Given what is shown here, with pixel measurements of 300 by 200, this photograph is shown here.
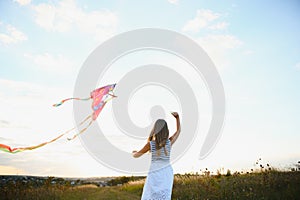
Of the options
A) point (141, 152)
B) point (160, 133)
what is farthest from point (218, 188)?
point (160, 133)

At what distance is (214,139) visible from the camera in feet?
29.2

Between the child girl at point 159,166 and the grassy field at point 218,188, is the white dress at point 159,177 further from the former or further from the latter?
the grassy field at point 218,188

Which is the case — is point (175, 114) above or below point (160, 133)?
above

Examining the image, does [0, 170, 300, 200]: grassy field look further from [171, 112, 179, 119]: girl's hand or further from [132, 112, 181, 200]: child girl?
[171, 112, 179, 119]: girl's hand

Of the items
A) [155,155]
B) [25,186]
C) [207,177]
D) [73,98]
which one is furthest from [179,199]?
[25,186]

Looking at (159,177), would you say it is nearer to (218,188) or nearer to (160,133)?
(160,133)

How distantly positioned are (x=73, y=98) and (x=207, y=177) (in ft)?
21.6

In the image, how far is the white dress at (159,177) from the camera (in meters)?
6.08

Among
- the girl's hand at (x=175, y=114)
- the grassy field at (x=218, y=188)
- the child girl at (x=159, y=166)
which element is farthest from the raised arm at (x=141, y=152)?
the grassy field at (x=218, y=188)

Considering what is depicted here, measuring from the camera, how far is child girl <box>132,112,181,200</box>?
19.9 ft

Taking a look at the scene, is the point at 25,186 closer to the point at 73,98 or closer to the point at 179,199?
the point at 73,98

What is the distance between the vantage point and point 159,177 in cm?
609

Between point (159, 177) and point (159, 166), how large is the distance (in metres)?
0.24

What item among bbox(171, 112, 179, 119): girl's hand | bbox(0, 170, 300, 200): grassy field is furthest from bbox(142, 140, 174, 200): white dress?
bbox(0, 170, 300, 200): grassy field
